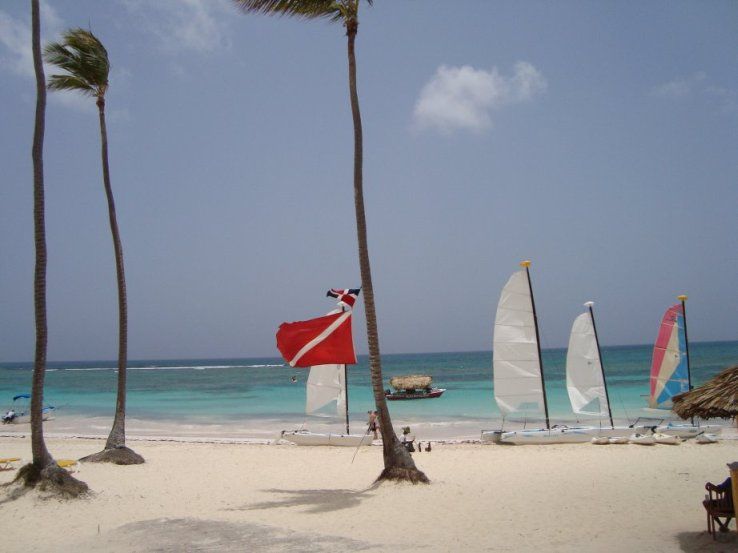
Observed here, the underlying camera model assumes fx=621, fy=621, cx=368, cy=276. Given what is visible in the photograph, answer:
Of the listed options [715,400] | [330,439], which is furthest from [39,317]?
[330,439]

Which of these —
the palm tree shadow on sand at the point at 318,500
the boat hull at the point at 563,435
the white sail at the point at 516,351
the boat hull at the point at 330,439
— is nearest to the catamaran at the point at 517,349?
the white sail at the point at 516,351

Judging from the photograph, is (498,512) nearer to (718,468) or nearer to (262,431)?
(718,468)

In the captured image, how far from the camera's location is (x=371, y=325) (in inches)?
464

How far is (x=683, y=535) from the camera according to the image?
8.09 m

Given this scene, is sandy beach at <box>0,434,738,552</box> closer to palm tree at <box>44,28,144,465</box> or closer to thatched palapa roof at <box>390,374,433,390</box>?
palm tree at <box>44,28,144,465</box>

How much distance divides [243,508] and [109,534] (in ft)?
7.45

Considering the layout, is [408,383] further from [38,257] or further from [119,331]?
[38,257]

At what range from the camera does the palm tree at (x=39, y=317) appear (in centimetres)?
1068

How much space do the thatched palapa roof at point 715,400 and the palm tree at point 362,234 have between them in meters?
5.08

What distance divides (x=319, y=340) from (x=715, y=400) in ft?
22.3

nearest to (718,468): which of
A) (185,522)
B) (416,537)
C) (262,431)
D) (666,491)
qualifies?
(666,491)

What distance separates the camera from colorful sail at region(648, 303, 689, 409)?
2155 cm

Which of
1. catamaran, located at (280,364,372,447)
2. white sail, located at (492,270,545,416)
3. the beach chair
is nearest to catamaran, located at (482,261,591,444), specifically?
white sail, located at (492,270,545,416)

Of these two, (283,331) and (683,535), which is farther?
(283,331)
